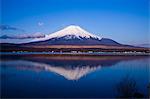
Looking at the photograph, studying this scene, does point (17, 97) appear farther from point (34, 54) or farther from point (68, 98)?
point (34, 54)

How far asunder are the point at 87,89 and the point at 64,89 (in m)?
0.56

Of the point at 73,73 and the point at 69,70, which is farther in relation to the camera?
the point at 69,70

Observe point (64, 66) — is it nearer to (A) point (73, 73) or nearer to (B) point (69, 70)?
(B) point (69, 70)

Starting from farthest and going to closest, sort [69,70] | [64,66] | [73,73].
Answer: [64,66] < [69,70] < [73,73]

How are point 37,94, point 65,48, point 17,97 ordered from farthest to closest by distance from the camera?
point 65,48 < point 37,94 < point 17,97

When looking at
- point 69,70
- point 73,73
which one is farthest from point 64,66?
point 73,73

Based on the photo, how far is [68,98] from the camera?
5.78 meters

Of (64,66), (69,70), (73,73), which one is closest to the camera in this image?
(73,73)

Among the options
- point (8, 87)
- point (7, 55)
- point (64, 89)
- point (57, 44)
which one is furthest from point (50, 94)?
point (57, 44)

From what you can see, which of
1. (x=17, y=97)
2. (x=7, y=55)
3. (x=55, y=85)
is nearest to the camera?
(x=17, y=97)

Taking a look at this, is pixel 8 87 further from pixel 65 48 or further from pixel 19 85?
→ pixel 65 48

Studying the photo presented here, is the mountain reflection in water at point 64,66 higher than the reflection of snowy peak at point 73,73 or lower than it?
higher

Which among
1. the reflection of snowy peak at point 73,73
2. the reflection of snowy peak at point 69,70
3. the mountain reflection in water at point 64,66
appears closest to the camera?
the reflection of snowy peak at point 73,73

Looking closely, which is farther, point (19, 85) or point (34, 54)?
point (34, 54)
